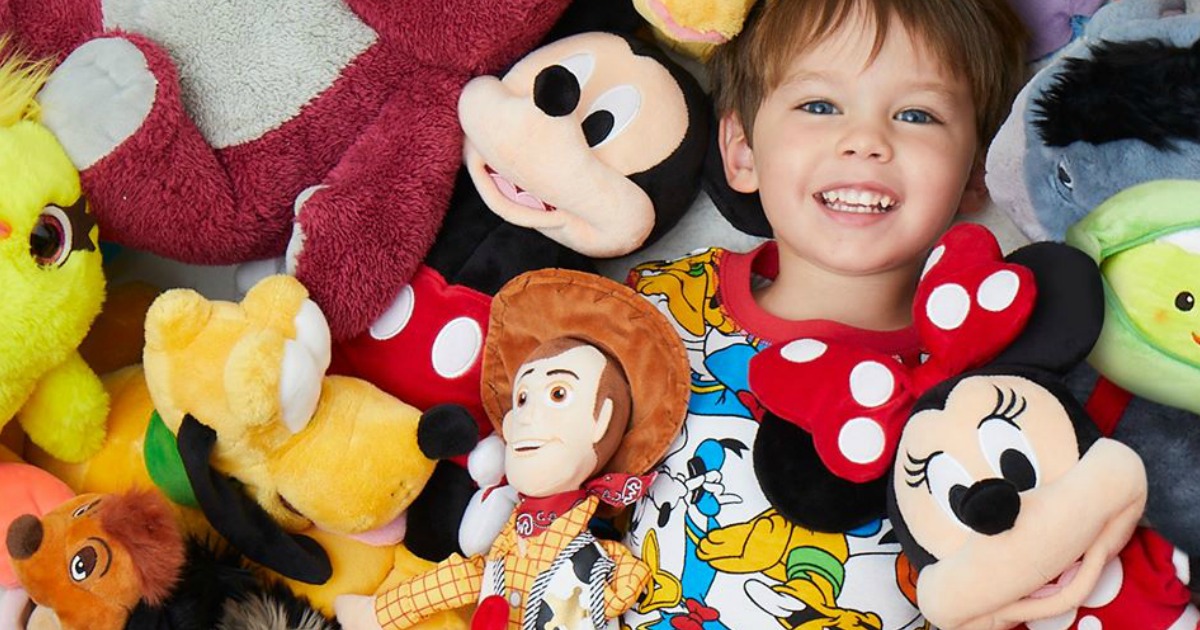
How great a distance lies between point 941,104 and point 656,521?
19.7 inches

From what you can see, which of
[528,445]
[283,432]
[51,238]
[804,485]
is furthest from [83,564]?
[804,485]

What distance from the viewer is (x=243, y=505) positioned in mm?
1080

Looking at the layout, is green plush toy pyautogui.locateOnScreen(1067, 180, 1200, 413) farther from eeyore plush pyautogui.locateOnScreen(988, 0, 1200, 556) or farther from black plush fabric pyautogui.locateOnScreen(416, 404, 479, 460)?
black plush fabric pyautogui.locateOnScreen(416, 404, 479, 460)

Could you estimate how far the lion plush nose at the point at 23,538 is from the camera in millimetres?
989

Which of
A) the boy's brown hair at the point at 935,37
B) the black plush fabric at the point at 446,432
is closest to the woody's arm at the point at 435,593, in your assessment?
the black plush fabric at the point at 446,432

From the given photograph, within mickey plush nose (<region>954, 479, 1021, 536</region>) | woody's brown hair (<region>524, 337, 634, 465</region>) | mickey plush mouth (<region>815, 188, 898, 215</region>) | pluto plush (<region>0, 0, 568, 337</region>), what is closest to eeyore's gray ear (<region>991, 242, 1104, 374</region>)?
mickey plush nose (<region>954, 479, 1021, 536</region>)

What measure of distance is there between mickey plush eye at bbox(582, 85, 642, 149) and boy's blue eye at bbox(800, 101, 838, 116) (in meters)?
0.17

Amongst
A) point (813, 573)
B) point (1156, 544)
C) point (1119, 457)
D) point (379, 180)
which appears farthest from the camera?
point (379, 180)

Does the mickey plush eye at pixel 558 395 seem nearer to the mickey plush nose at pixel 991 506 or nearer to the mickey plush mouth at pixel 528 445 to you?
the mickey plush mouth at pixel 528 445

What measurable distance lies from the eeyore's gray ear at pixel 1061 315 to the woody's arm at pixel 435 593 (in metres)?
0.53

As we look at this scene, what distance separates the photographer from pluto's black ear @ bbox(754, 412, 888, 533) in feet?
3.15

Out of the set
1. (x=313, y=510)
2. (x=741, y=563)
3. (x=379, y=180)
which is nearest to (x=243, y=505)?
(x=313, y=510)

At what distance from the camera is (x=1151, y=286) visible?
85 centimetres

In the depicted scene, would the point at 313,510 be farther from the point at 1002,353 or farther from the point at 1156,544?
the point at 1156,544
